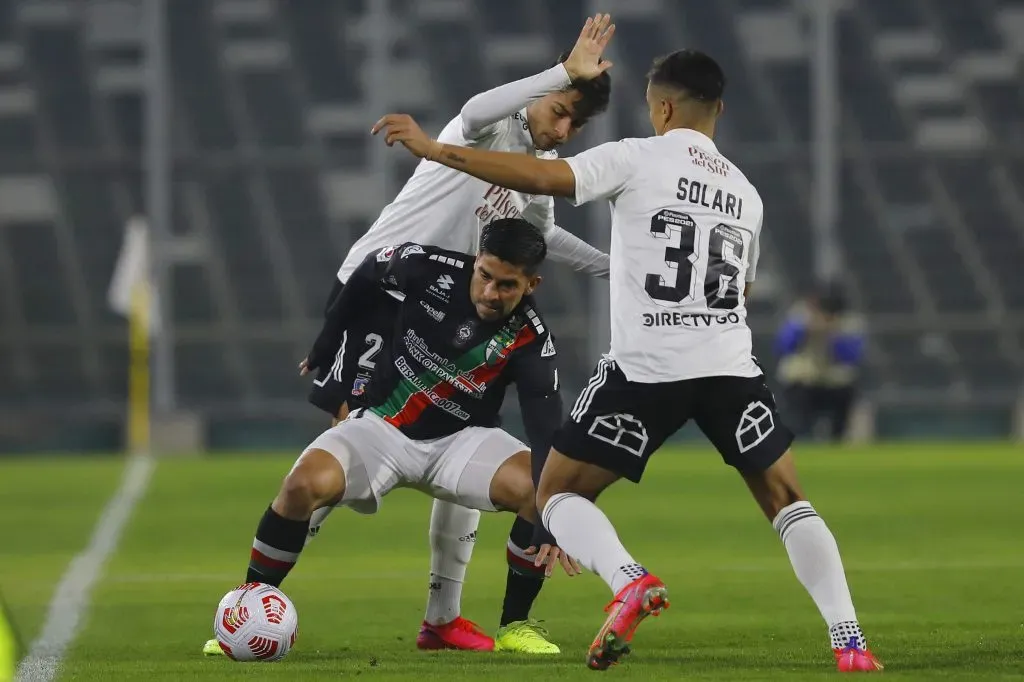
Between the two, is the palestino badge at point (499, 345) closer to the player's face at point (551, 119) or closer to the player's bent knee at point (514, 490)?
the player's bent knee at point (514, 490)

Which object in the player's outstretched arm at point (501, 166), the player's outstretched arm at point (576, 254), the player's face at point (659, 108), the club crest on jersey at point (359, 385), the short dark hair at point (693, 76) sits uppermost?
the short dark hair at point (693, 76)

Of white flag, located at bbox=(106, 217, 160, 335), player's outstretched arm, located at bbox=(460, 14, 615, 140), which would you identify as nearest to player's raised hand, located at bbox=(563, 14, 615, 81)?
player's outstretched arm, located at bbox=(460, 14, 615, 140)

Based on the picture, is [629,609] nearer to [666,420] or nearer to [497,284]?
[666,420]

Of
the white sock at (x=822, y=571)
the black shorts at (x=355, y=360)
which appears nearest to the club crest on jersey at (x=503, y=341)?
the black shorts at (x=355, y=360)

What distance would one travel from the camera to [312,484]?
677cm

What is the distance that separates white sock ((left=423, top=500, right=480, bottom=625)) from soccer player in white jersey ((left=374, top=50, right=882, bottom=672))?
1.25 meters

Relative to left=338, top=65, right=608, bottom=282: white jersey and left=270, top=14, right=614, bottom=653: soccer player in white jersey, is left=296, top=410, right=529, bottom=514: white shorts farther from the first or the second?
left=338, top=65, right=608, bottom=282: white jersey

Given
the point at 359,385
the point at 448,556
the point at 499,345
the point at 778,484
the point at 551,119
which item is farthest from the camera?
the point at 359,385

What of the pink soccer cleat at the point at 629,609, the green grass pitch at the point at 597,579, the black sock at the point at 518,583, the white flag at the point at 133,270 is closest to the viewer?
the pink soccer cleat at the point at 629,609

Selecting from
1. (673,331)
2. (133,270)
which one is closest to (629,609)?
(673,331)

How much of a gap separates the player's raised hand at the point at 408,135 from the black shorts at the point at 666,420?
0.95m

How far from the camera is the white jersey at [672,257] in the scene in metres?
6.06

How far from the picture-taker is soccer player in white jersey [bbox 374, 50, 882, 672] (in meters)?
5.99

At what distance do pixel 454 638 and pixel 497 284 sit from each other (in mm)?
1447
